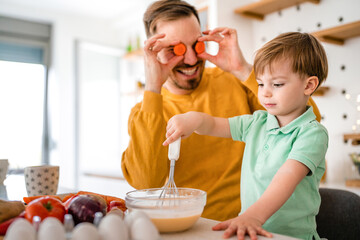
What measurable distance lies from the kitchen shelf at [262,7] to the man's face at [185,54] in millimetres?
1729

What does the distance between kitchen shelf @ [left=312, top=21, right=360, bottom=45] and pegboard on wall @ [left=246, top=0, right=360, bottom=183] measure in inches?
2.9

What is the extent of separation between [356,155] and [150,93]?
1.83m

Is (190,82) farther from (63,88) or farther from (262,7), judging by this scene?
(63,88)

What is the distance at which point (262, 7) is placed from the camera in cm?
299

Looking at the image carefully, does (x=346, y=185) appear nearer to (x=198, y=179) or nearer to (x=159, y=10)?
(x=198, y=179)

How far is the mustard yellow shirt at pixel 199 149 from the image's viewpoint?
3.90 feet

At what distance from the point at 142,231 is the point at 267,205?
347 mm

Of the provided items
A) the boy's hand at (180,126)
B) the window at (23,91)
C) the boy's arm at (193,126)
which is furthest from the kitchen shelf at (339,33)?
the window at (23,91)

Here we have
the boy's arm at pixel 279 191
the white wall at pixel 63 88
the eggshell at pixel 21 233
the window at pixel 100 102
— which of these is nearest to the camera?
the eggshell at pixel 21 233

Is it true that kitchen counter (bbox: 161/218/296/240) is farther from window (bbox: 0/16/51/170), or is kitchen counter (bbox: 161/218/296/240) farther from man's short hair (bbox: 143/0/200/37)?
window (bbox: 0/16/51/170)

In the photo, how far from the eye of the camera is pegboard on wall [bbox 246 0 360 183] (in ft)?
8.32

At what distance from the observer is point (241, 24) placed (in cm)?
328

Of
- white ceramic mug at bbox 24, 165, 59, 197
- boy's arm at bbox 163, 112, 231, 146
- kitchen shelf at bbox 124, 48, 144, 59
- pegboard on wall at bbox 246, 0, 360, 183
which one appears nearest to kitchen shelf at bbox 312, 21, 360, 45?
pegboard on wall at bbox 246, 0, 360, 183

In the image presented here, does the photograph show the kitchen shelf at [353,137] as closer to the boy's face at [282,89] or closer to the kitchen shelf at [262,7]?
the kitchen shelf at [262,7]
